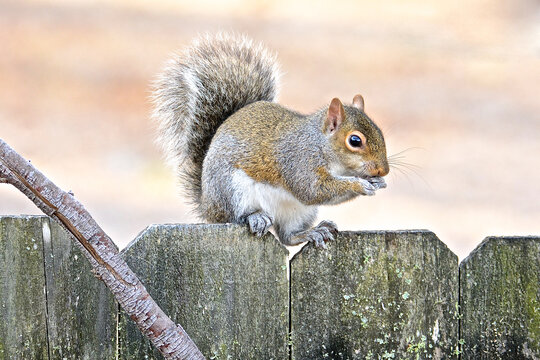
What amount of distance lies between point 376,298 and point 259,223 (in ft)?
0.94

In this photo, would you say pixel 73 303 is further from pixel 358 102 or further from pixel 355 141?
pixel 358 102

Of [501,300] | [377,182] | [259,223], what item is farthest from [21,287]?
[501,300]

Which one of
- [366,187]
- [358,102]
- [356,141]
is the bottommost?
[366,187]

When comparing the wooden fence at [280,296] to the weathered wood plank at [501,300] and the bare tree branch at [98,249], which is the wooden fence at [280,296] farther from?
the bare tree branch at [98,249]

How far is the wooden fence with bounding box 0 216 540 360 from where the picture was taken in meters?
1.33

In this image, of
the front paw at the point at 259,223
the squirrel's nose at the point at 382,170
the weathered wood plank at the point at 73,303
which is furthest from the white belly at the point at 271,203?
the weathered wood plank at the point at 73,303

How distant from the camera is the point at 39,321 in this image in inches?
52.4

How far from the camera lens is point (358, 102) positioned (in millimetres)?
1883

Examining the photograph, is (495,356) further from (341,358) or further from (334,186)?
(334,186)

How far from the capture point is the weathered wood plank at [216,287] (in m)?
1.36

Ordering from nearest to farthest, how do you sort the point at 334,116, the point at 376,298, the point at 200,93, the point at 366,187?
the point at 376,298 → the point at 366,187 → the point at 334,116 → the point at 200,93

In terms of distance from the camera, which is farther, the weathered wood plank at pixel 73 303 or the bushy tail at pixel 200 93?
the bushy tail at pixel 200 93

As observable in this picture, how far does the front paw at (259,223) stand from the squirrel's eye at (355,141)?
31 centimetres

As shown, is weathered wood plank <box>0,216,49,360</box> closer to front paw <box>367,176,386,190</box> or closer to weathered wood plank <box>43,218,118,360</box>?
weathered wood plank <box>43,218,118,360</box>
